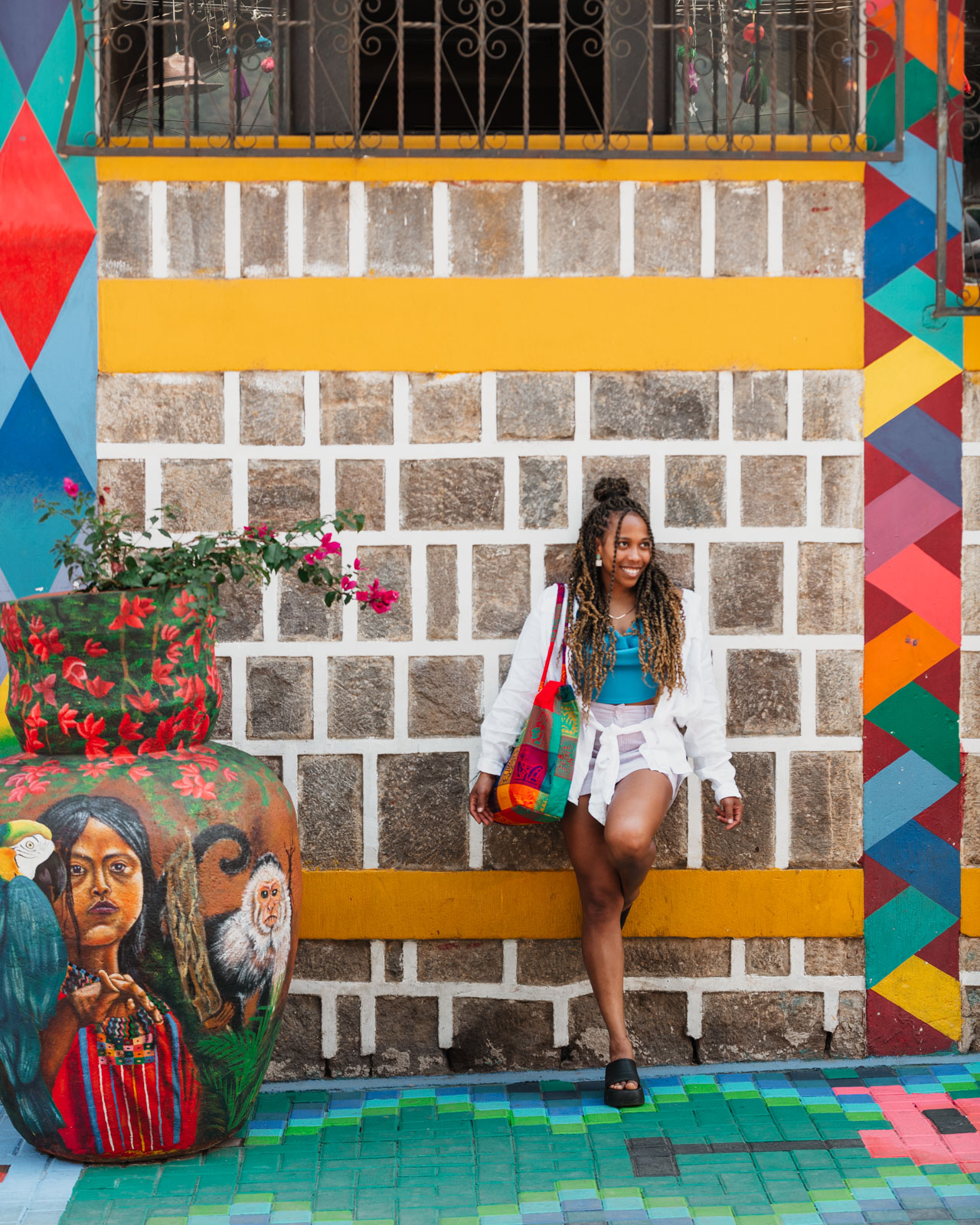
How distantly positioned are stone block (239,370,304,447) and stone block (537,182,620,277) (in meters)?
0.95

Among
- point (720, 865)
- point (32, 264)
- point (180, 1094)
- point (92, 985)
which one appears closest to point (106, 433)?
point (32, 264)

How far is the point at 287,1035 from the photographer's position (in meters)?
4.38

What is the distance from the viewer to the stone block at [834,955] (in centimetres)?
443

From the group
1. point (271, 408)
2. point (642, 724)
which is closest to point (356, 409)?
point (271, 408)

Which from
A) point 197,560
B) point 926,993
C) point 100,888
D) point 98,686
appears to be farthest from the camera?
point 926,993

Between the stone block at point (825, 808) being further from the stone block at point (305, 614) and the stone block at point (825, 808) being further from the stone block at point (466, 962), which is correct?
the stone block at point (305, 614)

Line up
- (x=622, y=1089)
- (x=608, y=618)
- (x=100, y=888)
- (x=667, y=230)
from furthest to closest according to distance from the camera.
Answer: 1. (x=667, y=230)
2. (x=608, y=618)
3. (x=622, y=1089)
4. (x=100, y=888)

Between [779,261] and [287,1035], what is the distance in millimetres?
3180

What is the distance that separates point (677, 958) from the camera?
4.41m

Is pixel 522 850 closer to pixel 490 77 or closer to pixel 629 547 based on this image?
pixel 629 547

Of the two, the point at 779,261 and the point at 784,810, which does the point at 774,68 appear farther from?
the point at 784,810

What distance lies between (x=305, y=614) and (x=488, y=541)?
2.22 ft

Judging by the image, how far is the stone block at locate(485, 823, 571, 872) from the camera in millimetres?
4383

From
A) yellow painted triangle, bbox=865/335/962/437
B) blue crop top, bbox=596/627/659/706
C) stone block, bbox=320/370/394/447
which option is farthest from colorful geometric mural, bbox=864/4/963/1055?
stone block, bbox=320/370/394/447
